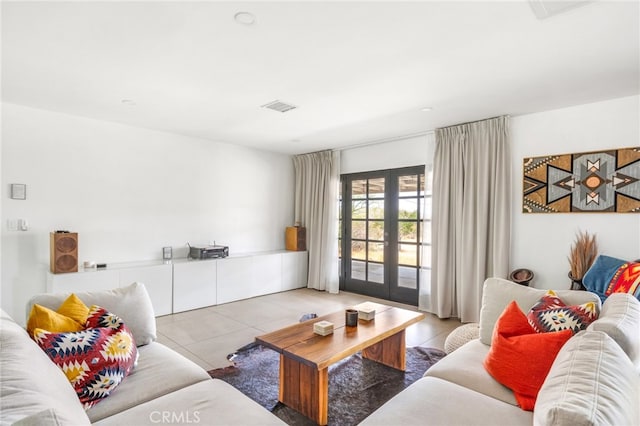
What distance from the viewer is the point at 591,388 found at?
3.27ft

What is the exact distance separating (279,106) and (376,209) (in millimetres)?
2498

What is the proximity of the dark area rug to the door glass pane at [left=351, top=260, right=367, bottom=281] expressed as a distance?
2.38m

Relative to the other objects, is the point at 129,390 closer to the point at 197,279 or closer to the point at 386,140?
the point at 197,279

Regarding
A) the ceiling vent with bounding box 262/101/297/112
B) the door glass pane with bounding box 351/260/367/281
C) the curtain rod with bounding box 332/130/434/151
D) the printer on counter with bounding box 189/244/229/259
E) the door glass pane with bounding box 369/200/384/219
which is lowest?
the door glass pane with bounding box 351/260/367/281

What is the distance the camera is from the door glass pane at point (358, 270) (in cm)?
562

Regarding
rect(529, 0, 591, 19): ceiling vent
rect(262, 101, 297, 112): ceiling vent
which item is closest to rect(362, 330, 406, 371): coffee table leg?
rect(529, 0, 591, 19): ceiling vent

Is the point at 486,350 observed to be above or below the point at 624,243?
below

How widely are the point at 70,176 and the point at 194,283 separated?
197cm

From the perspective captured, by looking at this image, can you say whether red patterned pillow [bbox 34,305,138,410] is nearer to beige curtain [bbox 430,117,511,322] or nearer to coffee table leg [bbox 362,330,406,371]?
coffee table leg [bbox 362,330,406,371]

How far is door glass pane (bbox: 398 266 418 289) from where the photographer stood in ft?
16.2

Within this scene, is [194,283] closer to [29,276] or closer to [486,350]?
[29,276]

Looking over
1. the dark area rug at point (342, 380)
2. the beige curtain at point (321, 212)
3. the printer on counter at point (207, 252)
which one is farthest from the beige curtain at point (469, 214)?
the printer on counter at point (207, 252)

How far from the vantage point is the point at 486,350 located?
2137 millimetres

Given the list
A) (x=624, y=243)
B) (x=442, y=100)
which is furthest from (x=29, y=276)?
(x=624, y=243)
